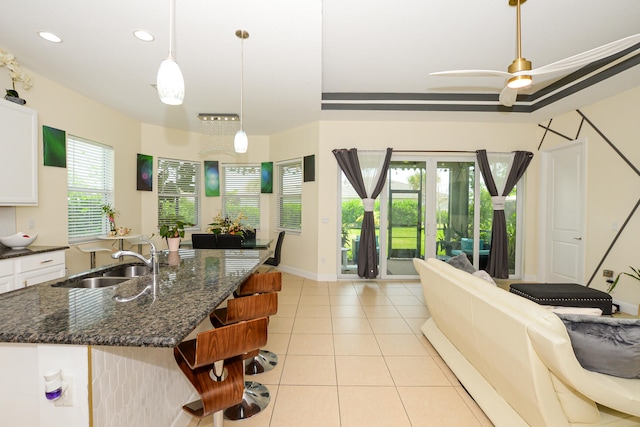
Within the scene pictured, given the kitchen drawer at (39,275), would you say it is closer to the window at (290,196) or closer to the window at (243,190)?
the window at (243,190)

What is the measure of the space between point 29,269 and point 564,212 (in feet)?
23.2

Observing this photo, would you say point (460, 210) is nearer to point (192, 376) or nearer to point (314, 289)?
point (314, 289)

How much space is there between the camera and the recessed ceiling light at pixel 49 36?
2.74m

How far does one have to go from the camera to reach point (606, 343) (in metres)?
1.46

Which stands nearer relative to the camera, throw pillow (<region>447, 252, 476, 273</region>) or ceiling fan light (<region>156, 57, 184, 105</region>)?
ceiling fan light (<region>156, 57, 184, 105</region>)

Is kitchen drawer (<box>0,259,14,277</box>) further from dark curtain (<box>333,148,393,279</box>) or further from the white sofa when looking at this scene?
dark curtain (<box>333,148,393,279</box>)

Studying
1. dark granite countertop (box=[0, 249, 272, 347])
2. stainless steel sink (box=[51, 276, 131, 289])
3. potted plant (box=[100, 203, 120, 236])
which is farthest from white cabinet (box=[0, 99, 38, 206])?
dark granite countertop (box=[0, 249, 272, 347])

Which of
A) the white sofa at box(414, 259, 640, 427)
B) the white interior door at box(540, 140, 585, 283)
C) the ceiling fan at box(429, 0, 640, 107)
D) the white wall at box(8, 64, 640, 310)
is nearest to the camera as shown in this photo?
the white sofa at box(414, 259, 640, 427)

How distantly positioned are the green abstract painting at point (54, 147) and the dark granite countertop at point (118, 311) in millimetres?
2842

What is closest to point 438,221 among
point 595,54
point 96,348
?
point 595,54

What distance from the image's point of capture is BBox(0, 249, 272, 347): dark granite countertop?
1045 millimetres

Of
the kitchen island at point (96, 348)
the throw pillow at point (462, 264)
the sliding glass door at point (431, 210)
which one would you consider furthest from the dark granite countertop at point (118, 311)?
the sliding glass door at point (431, 210)

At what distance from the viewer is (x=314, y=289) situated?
4.84m

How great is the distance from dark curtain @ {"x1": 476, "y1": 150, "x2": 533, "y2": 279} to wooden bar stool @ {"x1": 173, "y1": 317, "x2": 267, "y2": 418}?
502 cm
